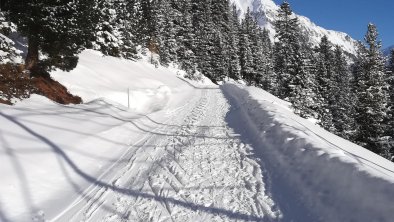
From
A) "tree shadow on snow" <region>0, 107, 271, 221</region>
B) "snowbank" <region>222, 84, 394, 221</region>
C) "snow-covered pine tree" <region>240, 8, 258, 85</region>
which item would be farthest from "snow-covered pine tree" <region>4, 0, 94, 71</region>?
"snow-covered pine tree" <region>240, 8, 258, 85</region>

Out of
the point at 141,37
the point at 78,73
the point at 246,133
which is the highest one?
the point at 141,37

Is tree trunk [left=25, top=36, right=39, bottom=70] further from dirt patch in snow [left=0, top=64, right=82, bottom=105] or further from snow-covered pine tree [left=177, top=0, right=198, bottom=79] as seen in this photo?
snow-covered pine tree [left=177, top=0, right=198, bottom=79]

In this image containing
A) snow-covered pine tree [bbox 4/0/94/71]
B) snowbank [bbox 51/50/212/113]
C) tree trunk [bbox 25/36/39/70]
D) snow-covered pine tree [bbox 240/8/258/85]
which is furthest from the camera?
snow-covered pine tree [bbox 240/8/258/85]

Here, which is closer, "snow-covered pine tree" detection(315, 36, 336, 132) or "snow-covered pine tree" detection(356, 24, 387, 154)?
"snow-covered pine tree" detection(356, 24, 387, 154)

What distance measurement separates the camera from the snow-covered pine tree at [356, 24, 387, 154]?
31.0m

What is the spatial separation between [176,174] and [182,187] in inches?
35.4

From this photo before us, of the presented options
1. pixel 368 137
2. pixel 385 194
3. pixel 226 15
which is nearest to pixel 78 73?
pixel 385 194

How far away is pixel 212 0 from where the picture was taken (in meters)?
97.4

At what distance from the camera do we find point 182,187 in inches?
288

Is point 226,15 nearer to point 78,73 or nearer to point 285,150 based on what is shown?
point 78,73

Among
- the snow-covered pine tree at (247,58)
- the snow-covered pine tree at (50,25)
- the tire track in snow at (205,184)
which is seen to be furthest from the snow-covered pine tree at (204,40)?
the tire track in snow at (205,184)

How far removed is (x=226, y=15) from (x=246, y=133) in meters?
88.8

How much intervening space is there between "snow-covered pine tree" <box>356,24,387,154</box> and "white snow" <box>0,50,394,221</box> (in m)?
21.3

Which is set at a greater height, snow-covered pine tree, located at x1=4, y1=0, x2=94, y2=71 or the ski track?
snow-covered pine tree, located at x1=4, y1=0, x2=94, y2=71
